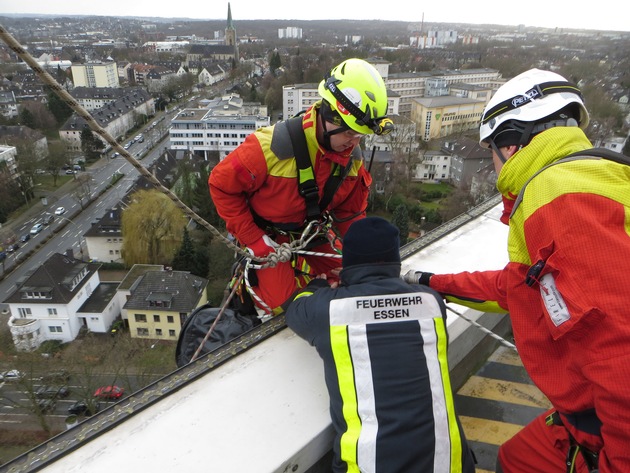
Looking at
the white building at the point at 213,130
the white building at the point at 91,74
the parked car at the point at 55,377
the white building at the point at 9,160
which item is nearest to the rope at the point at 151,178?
the parked car at the point at 55,377

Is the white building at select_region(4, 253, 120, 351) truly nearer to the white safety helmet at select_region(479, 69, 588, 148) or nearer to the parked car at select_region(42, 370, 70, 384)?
the parked car at select_region(42, 370, 70, 384)

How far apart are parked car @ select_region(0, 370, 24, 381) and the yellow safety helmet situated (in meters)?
11.2

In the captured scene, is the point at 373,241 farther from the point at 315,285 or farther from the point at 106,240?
the point at 106,240

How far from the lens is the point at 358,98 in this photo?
2.18 metres

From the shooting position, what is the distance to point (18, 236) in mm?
22375

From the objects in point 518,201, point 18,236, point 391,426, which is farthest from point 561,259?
point 18,236

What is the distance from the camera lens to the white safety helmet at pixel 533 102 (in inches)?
63.6

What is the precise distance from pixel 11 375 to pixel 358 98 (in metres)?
12.6

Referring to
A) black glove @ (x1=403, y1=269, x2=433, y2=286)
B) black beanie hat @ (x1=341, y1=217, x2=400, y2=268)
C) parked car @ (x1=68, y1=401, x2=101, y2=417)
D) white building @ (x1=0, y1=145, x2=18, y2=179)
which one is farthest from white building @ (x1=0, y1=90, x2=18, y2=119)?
black beanie hat @ (x1=341, y1=217, x2=400, y2=268)

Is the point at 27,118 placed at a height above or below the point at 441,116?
below

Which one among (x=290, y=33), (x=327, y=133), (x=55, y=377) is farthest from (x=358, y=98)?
(x=290, y=33)

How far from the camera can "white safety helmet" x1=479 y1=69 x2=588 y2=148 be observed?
5.30 ft

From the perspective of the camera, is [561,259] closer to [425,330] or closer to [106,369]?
[425,330]

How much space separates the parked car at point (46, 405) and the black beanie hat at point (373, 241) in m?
11.9
